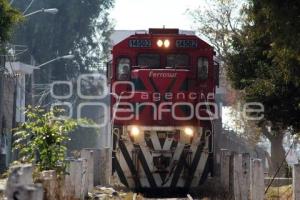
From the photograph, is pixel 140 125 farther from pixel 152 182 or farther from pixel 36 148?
pixel 36 148

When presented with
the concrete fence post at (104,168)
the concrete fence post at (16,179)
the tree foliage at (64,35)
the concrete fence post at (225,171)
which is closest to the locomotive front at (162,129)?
the concrete fence post at (225,171)

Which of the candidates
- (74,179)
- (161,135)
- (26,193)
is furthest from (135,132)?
(26,193)

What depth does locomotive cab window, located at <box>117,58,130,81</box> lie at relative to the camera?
55.1 ft

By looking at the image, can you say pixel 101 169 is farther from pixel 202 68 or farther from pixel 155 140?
pixel 202 68

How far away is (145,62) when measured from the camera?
1694 cm

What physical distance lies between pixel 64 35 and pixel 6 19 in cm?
3991

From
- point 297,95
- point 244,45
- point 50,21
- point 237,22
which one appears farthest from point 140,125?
point 50,21

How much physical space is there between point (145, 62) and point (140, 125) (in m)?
2.09

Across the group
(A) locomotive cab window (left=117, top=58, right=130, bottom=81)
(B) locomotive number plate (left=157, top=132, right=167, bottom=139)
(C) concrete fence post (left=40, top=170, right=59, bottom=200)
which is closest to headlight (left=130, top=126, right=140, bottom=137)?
(B) locomotive number plate (left=157, top=132, right=167, bottom=139)

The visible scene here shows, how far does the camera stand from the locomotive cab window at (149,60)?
16938mm

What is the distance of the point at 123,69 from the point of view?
1684 centimetres

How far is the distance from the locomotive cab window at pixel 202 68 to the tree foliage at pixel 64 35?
136ft

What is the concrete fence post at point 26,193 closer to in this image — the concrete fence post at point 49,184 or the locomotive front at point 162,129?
the concrete fence post at point 49,184

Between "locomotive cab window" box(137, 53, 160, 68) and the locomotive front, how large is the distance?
58cm
